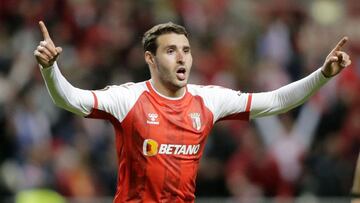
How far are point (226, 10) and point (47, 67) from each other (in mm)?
10788

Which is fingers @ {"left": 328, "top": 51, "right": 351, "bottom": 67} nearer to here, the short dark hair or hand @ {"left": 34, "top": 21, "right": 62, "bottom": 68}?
the short dark hair

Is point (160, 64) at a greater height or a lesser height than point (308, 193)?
greater

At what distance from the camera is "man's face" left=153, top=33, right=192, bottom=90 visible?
882cm

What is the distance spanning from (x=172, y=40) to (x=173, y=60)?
0.53ft

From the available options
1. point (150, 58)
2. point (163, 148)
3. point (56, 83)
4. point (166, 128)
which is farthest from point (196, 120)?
point (56, 83)

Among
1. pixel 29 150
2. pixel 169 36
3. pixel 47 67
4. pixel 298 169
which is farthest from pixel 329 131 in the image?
pixel 47 67

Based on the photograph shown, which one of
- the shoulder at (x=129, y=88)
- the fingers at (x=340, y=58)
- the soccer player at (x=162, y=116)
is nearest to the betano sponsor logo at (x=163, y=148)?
the soccer player at (x=162, y=116)

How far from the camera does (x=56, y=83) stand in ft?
26.9

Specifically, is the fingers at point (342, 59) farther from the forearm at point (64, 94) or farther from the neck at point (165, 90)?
the forearm at point (64, 94)

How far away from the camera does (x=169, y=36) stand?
891 cm

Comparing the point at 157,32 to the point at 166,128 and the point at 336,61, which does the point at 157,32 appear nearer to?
the point at 166,128

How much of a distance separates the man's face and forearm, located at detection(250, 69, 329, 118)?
2.24 feet

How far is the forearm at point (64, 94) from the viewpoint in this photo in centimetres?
815

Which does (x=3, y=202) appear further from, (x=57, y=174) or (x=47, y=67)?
(x=47, y=67)
